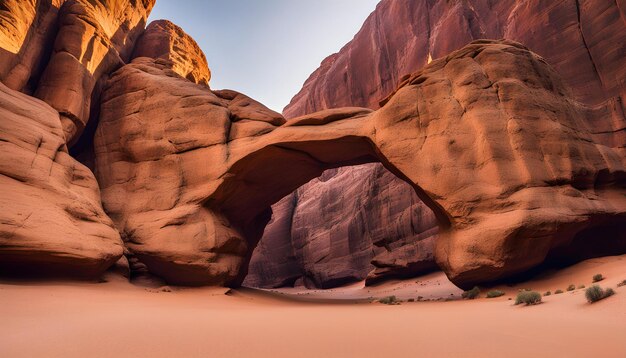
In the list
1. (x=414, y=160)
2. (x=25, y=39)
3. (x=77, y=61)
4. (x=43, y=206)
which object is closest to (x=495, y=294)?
(x=414, y=160)

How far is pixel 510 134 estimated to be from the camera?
12273 millimetres

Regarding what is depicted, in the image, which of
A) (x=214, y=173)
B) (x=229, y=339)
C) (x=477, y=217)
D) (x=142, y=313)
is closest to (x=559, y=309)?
(x=229, y=339)

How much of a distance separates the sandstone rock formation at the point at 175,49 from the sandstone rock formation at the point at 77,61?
3452mm

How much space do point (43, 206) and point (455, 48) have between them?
31120 millimetres

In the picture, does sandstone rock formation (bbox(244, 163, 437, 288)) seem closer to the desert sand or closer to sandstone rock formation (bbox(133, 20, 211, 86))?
sandstone rock formation (bbox(133, 20, 211, 86))

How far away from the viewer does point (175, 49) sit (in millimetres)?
23422

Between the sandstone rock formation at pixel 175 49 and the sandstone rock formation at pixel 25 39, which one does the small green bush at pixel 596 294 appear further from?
the sandstone rock formation at pixel 175 49

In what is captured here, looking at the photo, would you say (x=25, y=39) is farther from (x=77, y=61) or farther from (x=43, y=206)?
(x=43, y=206)

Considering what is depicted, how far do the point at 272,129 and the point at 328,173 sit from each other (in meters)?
30.2

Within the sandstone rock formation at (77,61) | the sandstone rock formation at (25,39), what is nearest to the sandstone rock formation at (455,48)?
the sandstone rock formation at (77,61)

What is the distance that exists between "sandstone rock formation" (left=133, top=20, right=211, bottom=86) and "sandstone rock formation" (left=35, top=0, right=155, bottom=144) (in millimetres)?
3452

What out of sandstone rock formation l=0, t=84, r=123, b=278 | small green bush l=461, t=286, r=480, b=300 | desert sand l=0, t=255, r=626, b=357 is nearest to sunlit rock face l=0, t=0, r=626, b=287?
sandstone rock formation l=0, t=84, r=123, b=278

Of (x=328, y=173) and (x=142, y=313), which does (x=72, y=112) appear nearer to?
(x=142, y=313)

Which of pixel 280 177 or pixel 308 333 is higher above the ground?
pixel 280 177
